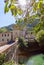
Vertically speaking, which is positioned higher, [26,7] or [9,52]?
[26,7]

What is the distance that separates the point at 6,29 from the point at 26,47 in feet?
20.2

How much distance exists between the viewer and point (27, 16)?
78cm

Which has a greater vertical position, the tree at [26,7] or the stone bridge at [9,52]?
the tree at [26,7]

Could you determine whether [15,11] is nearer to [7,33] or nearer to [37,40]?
[37,40]

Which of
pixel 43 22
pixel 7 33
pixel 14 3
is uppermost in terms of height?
pixel 14 3

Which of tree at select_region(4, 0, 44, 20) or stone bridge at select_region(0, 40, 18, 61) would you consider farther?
stone bridge at select_region(0, 40, 18, 61)

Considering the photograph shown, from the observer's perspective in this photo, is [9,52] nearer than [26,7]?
No

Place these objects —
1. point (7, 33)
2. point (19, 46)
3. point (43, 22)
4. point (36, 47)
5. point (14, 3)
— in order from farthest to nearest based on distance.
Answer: point (7, 33) < point (36, 47) < point (19, 46) < point (43, 22) < point (14, 3)

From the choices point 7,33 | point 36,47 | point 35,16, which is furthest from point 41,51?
point 35,16

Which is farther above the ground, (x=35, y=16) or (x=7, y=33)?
(x=35, y=16)

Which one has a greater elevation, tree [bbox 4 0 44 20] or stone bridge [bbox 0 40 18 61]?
tree [bbox 4 0 44 20]

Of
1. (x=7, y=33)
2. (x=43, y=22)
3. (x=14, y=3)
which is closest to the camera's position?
(x=14, y=3)

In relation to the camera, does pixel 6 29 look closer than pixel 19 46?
No

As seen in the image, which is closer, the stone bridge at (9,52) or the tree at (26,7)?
the tree at (26,7)
